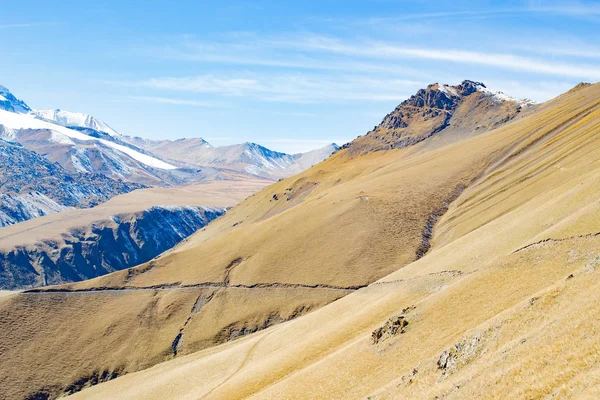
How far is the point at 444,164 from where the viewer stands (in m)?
175

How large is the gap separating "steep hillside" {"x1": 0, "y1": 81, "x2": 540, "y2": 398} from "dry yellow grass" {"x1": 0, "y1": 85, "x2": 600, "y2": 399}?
1.61 feet

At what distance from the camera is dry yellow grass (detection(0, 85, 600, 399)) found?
32.2 metres

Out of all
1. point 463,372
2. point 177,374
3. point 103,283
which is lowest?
point 177,374

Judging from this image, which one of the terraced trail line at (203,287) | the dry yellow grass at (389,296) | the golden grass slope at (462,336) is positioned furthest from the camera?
the terraced trail line at (203,287)

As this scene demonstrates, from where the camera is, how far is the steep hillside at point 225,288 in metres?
109

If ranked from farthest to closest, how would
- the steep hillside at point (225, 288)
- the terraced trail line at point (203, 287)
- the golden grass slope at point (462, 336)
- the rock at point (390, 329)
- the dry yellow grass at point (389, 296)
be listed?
the terraced trail line at point (203, 287) < the steep hillside at point (225, 288) < the rock at point (390, 329) < the dry yellow grass at point (389, 296) < the golden grass slope at point (462, 336)

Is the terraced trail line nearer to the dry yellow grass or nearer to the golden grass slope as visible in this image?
the dry yellow grass

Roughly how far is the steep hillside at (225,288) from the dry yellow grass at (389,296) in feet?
1.61

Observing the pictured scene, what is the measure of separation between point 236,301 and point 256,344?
42.3 metres

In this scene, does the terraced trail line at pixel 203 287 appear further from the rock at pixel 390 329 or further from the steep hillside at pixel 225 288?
the rock at pixel 390 329

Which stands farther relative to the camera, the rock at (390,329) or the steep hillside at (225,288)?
the steep hillside at (225,288)

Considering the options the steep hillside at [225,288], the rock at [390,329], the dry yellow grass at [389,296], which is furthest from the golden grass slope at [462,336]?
the steep hillside at [225,288]

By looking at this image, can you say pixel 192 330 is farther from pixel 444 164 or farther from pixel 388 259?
pixel 444 164

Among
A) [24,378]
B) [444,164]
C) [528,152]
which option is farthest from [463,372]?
[444,164]
